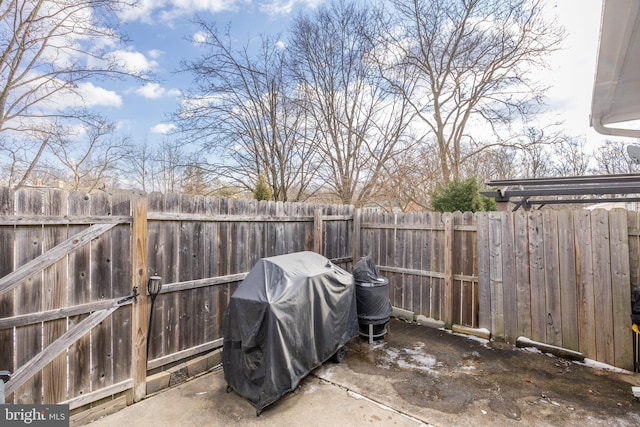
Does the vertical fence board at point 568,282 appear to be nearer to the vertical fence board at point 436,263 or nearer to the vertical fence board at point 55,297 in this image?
the vertical fence board at point 436,263

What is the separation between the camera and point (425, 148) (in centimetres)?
1062

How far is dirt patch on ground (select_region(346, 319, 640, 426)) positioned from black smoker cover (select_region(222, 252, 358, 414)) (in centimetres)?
82

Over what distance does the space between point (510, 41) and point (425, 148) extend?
12.8 feet

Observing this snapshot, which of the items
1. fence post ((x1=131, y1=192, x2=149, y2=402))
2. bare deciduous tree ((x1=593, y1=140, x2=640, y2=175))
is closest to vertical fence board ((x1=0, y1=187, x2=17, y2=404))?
fence post ((x1=131, y1=192, x2=149, y2=402))

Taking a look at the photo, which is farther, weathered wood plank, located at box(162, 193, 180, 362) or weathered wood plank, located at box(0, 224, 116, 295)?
weathered wood plank, located at box(162, 193, 180, 362)

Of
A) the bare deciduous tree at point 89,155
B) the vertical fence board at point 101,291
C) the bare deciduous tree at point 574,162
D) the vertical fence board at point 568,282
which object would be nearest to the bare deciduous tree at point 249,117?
the bare deciduous tree at point 89,155

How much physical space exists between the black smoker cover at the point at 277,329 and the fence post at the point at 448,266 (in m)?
2.29

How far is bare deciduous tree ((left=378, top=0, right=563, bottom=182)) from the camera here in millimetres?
9031

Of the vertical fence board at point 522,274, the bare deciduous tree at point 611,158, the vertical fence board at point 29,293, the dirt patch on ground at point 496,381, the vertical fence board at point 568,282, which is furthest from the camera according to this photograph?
the bare deciduous tree at point 611,158

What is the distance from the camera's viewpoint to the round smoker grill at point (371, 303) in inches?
166

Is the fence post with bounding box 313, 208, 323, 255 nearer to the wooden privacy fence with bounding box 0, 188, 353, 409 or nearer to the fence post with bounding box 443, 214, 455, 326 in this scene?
the wooden privacy fence with bounding box 0, 188, 353, 409

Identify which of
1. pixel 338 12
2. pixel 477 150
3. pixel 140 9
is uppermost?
pixel 338 12

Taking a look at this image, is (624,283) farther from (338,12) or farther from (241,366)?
(338,12)

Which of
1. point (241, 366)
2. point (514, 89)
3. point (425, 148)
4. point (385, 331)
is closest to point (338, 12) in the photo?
point (425, 148)
